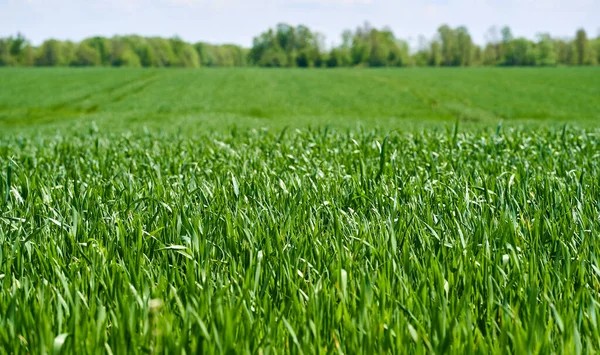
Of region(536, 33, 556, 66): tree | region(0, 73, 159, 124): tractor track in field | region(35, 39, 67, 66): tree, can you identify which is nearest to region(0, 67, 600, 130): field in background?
region(0, 73, 159, 124): tractor track in field

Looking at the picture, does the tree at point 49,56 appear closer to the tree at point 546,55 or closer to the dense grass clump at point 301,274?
the tree at point 546,55

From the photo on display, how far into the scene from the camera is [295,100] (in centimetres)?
3931

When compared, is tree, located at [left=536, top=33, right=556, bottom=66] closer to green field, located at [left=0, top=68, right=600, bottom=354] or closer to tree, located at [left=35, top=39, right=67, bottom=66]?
tree, located at [left=35, top=39, right=67, bottom=66]

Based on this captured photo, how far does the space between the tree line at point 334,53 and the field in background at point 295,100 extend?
88144mm

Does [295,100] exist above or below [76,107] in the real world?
above

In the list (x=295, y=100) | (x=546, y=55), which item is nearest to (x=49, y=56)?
(x=295, y=100)

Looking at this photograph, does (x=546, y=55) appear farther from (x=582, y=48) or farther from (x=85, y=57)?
(x=85, y=57)

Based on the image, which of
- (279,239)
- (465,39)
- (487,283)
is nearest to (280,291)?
(279,239)

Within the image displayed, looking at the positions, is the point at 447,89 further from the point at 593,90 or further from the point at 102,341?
the point at 102,341

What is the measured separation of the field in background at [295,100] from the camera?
31.5 m

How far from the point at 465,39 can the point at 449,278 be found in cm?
16652

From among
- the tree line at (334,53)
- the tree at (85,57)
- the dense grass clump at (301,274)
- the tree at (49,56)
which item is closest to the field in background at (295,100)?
the dense grass clump at (301,274)

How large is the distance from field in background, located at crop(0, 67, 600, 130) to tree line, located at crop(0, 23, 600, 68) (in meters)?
88.1

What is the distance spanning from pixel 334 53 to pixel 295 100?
342ft
